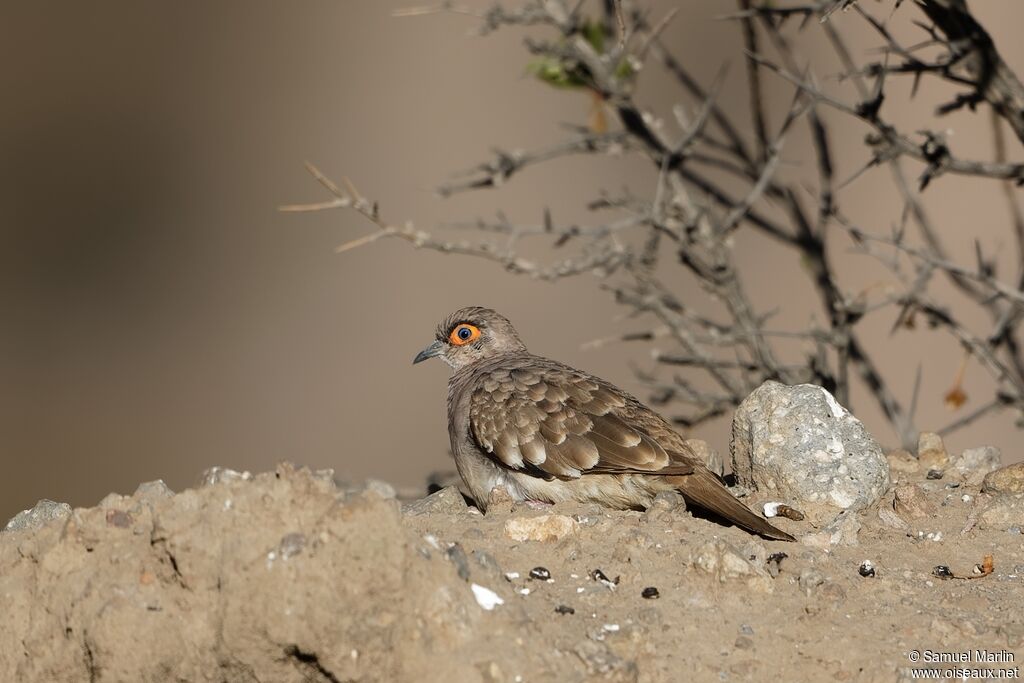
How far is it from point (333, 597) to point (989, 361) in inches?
171

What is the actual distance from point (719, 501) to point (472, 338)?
2.45 metres

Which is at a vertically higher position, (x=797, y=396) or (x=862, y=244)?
(x=862, y=244)

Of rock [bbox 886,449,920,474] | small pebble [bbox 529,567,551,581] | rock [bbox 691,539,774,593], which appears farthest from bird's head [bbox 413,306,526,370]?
rock [bbox 691,539,774,593]

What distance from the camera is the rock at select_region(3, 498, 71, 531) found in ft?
18.7

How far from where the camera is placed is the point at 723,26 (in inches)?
615

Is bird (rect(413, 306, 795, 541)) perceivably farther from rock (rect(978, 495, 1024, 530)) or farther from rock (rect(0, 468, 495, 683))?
rock (rect(0, 468, 495, 683))

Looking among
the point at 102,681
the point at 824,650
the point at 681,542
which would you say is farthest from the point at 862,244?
the point at 102,681

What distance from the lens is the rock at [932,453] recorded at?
21.1 ft

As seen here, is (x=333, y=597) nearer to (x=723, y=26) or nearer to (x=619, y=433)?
(x=619, y=433)

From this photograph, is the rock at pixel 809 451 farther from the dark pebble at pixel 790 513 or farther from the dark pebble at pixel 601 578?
the dark pebble at pixel 601 578

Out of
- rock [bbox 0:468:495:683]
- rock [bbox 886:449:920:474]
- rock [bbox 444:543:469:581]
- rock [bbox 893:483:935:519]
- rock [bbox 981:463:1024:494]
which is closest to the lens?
rock [bbox 0:468:495:683]

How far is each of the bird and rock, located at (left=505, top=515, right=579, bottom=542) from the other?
754mm

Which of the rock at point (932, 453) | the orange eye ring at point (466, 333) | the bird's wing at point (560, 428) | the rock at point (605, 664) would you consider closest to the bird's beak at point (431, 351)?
the orange eye ring at point (466, 333)

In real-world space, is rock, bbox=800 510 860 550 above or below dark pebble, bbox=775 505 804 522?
above
